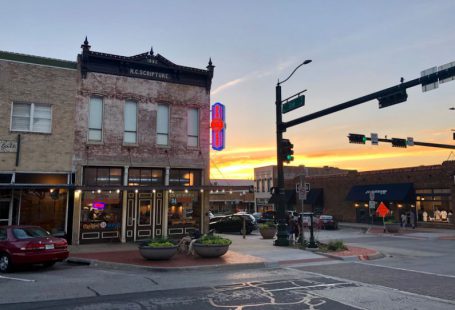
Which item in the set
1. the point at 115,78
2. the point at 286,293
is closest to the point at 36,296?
the point at 286,293

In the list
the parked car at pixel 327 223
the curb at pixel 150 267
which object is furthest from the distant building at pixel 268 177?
the curb at pixel 150 267

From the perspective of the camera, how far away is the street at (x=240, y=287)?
356 inches

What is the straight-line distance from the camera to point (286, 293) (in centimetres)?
1020

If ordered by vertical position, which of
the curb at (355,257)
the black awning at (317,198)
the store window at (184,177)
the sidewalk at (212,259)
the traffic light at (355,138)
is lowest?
the curb at (355,257)

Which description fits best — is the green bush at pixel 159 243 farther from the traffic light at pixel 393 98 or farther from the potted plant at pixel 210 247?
the traffic light at pixel 393 98

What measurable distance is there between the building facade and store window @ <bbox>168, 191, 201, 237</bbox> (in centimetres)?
6

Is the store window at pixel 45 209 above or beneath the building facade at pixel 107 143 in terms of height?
beneath

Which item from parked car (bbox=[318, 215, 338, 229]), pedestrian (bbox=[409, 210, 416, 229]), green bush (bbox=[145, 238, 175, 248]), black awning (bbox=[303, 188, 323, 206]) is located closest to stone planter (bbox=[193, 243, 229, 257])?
green bush (bbox=[145, 238, 175, 248])

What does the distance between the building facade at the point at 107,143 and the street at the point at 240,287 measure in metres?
6.28

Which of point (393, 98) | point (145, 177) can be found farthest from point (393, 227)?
point (145, 177)

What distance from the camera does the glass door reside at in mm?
19312

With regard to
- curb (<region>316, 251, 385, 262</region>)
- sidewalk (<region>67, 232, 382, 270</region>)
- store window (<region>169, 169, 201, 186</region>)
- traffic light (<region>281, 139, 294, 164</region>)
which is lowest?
curb (<region>316, 251, 385, 262</region>)

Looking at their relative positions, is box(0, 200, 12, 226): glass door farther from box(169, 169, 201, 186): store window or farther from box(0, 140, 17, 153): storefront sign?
box(169, 169, 201, 186): store window

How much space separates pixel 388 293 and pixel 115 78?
17.2 meters
